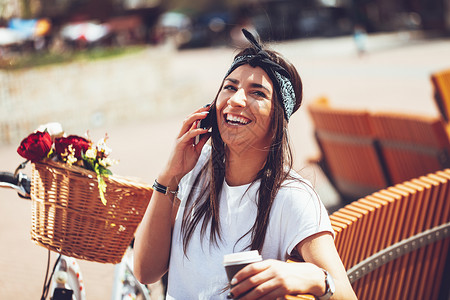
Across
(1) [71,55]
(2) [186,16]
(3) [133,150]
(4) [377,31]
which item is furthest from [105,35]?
(3) [133,150]

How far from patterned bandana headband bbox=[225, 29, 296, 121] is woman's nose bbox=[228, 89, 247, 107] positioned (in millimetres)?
120

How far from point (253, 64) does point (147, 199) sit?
2.29ft

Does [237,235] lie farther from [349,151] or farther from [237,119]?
[349,151]

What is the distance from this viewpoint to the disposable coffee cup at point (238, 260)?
5.05 feet


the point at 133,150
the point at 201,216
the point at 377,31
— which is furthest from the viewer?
the point at 377,31

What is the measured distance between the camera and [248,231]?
6.50ft

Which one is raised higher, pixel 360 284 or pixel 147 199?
pixel 147 199

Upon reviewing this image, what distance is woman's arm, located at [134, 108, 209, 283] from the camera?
83.3 inches

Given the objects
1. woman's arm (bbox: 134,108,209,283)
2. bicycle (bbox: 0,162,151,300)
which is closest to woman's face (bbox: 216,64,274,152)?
woman's arm (bbox: 134,108,209,283)

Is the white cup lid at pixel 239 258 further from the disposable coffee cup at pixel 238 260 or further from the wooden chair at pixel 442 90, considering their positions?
the wooden chair at pixel 442 90

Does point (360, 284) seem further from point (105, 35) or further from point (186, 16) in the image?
point (186, 16)

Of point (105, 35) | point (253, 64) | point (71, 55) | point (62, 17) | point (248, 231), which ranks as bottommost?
point (248, 231)

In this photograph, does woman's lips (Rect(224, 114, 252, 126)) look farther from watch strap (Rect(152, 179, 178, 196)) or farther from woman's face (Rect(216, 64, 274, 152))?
watch strap (Rect(152, 179, 178, 196))

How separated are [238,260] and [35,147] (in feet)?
3.53
